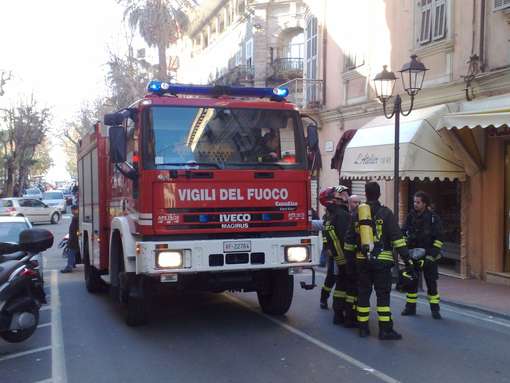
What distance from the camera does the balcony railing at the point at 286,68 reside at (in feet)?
87.1

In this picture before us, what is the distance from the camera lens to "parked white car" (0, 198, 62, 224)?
2888 centimetres

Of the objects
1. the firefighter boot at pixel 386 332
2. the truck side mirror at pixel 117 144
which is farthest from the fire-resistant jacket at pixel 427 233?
the truck side mirror at pixel 117 144

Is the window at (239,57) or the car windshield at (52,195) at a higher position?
the window at (239,57)

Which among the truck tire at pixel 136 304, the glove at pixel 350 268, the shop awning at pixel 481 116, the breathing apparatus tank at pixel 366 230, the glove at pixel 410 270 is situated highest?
the shop awning at pixel 481 116

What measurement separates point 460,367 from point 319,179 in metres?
13.6

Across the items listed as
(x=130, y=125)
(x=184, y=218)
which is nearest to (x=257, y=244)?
(x=184, y=218)

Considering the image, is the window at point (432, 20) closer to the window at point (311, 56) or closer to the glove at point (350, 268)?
the window at point (311, 56)

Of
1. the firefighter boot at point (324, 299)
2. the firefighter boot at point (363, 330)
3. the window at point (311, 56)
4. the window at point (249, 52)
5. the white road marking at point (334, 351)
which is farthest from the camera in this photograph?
the window at point (249, 52)

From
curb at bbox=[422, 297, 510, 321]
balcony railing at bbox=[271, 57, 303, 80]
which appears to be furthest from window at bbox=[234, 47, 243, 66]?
curb at bbox=[422, 297, 510, 321]

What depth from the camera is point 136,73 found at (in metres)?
39.2

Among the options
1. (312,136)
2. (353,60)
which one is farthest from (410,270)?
(353,60)

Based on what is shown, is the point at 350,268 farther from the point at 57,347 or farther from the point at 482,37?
the point at 482,37

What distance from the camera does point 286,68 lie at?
88.9 feet

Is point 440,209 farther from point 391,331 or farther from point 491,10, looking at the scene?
point 391,331
